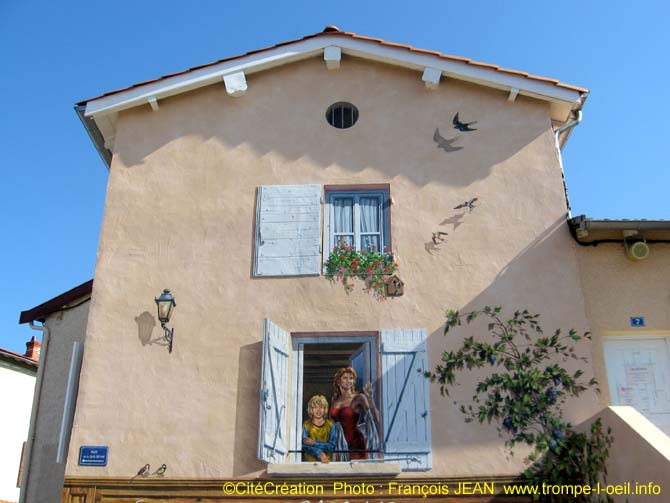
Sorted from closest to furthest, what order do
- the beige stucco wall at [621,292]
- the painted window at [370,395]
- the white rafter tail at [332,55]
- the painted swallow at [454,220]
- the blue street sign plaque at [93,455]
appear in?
1. the painted window at [370,395]
2. the blue street sign plaque at [93,455]
3. the beige stucco wall at [621,292]
4. the painted swallow at [454,220]
5. the white rafter tail at [332,55]

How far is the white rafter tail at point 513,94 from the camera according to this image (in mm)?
8930

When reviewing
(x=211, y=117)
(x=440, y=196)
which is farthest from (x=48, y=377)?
(x=440, y=196)

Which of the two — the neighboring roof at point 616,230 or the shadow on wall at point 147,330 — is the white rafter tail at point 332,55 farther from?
the shadow on wall at point 147,330

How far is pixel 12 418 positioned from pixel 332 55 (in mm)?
12807

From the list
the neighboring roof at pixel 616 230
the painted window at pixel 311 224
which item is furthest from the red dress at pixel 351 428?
the neighboring roof at pixel 616 230

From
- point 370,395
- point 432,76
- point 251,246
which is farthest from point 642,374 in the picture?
point 251,246

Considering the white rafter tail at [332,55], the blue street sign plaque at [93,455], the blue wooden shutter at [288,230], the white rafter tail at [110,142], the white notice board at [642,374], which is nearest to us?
the blue street sign plaque at [93,455]

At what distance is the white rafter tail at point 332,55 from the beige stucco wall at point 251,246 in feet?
0.56

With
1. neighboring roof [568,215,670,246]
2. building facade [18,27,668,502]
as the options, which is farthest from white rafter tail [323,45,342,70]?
neighboring roof [568,215,670,246]

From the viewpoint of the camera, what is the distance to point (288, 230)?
337 inches

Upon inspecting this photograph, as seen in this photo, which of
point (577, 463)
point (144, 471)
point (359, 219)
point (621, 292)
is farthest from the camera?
point (359, 219)

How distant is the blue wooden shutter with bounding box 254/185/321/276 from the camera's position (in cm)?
838

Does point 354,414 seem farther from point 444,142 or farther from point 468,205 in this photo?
point 444,142

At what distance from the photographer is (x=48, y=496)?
10.1 meters
